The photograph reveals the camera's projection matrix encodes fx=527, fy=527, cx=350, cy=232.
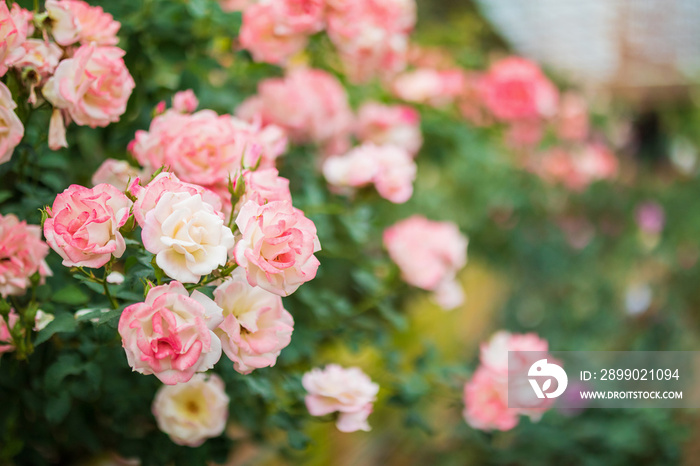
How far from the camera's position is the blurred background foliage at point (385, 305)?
29.0 inches

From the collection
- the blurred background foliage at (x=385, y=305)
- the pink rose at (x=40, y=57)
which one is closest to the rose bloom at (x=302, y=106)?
the blurred background foliage at (x=385, y=305)

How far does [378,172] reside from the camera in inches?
36.8

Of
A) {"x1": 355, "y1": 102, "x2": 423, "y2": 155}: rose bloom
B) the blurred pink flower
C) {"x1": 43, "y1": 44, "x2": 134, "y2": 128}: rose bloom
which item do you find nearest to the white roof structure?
the blurred pink flower

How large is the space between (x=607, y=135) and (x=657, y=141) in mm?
3315

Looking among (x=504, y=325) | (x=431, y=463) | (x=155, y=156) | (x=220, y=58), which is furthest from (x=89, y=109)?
(x=504, y=325)

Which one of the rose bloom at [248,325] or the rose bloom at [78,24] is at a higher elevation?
the rose bloom at [78,24]

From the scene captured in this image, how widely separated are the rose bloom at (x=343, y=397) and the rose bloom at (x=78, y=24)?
0.52m

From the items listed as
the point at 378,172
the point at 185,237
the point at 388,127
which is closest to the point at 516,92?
the point at 388,127

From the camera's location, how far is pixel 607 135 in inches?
158

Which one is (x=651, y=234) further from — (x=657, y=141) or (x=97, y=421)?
(x=657, y=141)

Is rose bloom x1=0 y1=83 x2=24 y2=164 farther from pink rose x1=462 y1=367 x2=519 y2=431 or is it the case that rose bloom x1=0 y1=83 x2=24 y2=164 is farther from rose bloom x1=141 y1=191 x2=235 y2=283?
pink rose x1=462 y1=367 x2=519 y2=431

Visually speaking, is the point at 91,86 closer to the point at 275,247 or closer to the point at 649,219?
the point at 275,247

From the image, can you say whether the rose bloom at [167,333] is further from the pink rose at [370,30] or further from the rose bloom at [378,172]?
the pink rose at [370,30]

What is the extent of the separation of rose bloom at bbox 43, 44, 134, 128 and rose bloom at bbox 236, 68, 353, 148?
0.36 metres
